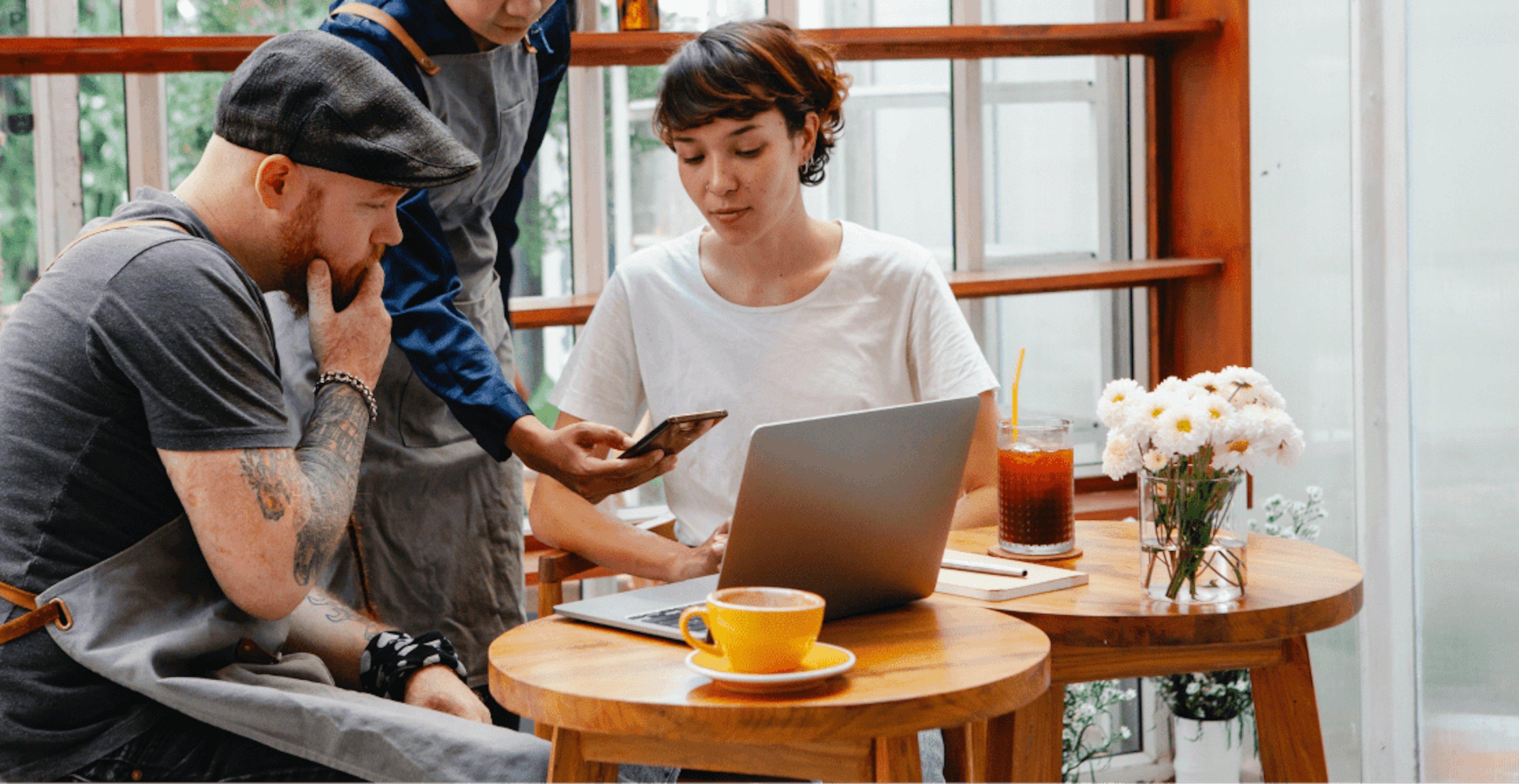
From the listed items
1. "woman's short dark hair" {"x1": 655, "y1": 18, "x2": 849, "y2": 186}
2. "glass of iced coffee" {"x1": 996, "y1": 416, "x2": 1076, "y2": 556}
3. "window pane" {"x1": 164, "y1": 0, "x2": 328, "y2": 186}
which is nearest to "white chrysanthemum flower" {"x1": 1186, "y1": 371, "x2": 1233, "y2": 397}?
"glass of iced coffee" {"x1": 996, "y1": 416, "x2": 1076, "y2": 556}

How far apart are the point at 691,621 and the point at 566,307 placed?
1410 mm

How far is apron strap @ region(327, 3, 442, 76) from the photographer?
1.77 meters

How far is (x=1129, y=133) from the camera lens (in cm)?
329

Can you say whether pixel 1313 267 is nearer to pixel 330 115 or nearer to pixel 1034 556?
pixel 1034 556

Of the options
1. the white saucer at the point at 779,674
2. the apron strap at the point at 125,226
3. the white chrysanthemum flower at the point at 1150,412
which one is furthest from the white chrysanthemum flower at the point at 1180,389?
the apron strap at the point at 125,226

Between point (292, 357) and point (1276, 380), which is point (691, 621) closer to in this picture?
point (292, 357)

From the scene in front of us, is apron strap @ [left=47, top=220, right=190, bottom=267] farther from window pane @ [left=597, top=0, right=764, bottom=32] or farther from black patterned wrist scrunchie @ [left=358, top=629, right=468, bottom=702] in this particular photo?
window pane @ [left=597, top=0, right=764, bottom=32]

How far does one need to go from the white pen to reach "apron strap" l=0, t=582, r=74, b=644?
3.01 ft

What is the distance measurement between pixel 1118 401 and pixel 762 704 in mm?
695

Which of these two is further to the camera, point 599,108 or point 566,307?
point 599,108

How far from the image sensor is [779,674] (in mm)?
1100

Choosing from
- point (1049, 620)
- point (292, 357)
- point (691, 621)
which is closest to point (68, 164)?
point (292, 357)

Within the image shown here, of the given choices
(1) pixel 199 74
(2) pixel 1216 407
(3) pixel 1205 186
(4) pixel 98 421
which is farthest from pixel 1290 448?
(1) pixel 199 74

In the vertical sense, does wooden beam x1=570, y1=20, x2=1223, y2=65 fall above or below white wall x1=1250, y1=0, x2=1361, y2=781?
above
